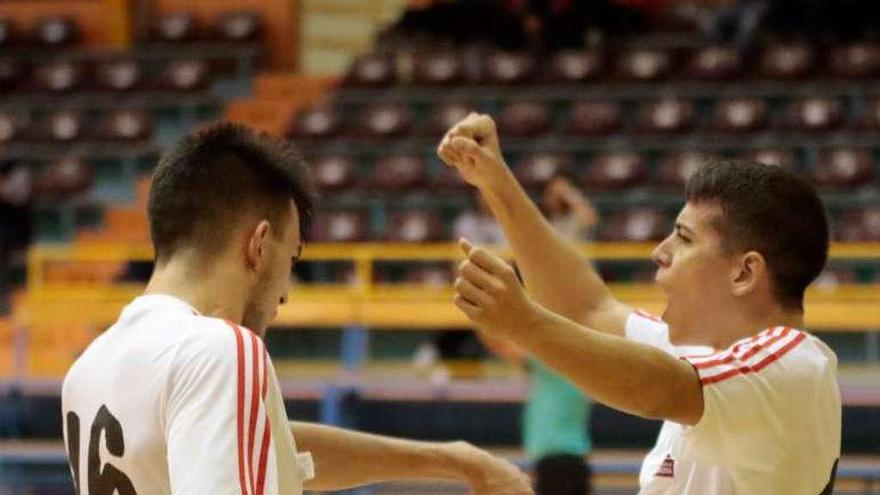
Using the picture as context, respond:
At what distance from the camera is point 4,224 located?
13.7 meters

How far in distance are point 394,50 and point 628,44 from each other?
224 cm

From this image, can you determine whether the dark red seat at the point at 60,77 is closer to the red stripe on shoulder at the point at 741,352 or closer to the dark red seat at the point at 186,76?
the dark red seat at the point at 186,76

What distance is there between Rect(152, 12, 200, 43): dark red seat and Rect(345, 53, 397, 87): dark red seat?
7.19 ft

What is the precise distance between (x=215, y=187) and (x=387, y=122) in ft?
39.4

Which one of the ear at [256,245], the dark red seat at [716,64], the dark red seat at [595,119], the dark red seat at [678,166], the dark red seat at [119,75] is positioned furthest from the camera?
the dark red seat at [119,75]

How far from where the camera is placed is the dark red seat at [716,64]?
1428cm

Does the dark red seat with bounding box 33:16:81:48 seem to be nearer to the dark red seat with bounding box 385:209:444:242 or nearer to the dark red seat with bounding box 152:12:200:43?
the dark red seat with bounding box 152:12:200:43

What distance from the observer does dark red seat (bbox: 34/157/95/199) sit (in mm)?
14727

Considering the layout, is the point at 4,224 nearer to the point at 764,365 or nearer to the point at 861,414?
the point at 861,414

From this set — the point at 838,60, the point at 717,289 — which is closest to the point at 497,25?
the point at 838,60

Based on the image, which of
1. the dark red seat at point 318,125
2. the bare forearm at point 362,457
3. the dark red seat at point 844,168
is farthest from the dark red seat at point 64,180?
the bare forearm at point 362,457

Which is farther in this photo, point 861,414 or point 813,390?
point 861,414

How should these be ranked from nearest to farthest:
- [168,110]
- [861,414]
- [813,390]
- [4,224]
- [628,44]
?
[813,390], [861,414], [4,224], [628,44], [168,110]

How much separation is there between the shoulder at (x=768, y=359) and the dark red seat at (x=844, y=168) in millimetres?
9956
